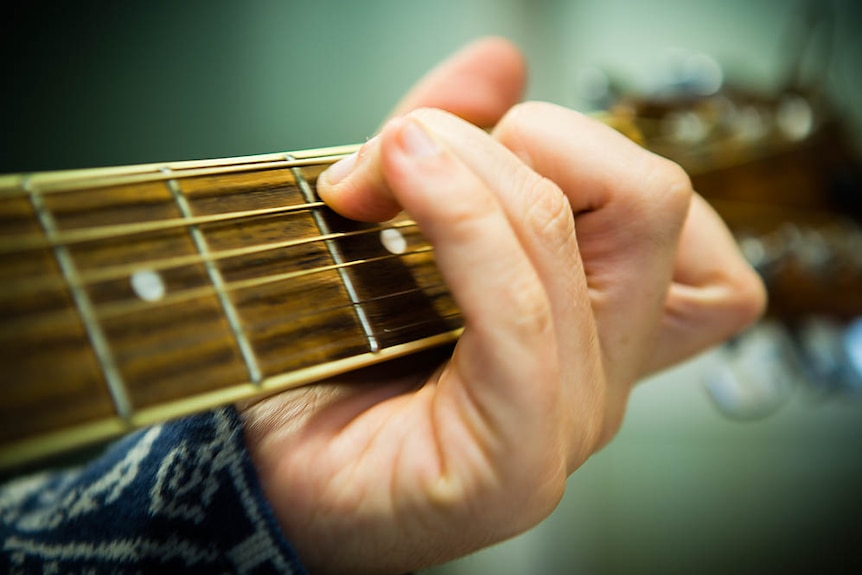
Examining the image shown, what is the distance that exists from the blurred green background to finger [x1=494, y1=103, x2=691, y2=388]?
935mm

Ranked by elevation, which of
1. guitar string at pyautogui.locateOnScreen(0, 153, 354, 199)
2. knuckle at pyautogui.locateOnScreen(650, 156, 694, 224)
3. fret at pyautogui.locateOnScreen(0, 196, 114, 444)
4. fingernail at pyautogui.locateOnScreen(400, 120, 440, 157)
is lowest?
knuckle at pyautogui.locateOnScreen(650, 156, 694, 224)

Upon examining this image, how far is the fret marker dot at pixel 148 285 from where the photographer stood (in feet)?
1.06

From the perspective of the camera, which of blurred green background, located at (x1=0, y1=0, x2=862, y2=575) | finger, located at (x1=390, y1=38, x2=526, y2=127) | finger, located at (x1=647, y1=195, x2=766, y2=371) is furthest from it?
blurred green background, located at (x1=0, y1=0, x2=862, y2=575)

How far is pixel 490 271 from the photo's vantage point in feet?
1.15

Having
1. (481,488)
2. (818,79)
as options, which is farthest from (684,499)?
(481,488)

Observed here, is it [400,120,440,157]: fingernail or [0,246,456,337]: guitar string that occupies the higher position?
[400,120,440,157]: fingernail

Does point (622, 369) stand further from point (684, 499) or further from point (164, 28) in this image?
point (684, 499)

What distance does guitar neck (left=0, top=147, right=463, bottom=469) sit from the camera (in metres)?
0.29

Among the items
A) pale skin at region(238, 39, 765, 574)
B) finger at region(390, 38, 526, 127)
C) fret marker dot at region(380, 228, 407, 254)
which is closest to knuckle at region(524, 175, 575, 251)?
pale skin at region(238, 39, 765, 574)

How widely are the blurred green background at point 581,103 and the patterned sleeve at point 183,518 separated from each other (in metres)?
1.00

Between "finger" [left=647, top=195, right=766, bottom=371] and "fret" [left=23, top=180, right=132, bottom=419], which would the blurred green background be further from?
"fret" [left=23, top=180, right=132, bottom=419]

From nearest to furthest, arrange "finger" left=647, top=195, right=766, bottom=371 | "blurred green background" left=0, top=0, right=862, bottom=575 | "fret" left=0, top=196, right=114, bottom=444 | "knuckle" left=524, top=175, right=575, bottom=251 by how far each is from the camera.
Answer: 1. "fret" left=0, top=196, right=114, bottom=444
2. "knuckle" left=524, top=175, right=575, bottom=251
3. "finger" left=647, top=195, right=766, bottom=371
4. "blurred green background" left=0, top=0, right=862, bottom=575

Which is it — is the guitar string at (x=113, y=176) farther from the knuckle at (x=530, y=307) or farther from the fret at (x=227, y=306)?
the knuckle at (x=530, y=307)

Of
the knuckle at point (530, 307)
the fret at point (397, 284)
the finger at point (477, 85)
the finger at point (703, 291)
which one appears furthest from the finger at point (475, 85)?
the knuckle at point (530, 307)
